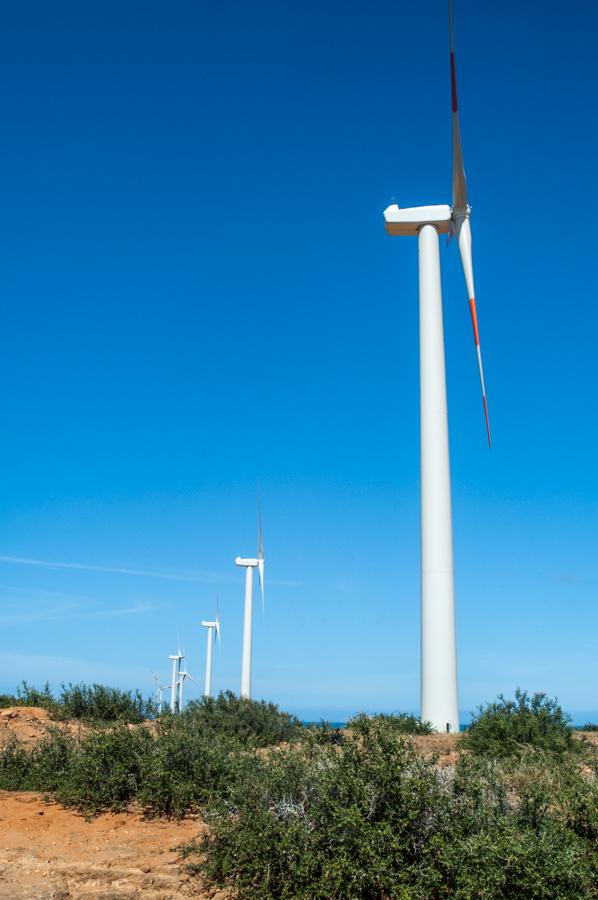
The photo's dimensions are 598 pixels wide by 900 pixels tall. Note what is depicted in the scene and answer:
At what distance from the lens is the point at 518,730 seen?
1895 cm

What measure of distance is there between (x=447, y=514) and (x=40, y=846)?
18515mm

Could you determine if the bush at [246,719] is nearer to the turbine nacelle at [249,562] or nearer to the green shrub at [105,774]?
the green shrub at [105,774]

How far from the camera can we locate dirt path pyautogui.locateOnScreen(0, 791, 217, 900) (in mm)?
8969

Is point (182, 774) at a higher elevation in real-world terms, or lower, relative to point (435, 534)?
lower

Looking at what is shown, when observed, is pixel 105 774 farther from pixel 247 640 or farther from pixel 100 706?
pixel 247 640

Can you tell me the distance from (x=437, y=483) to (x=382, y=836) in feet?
63.7

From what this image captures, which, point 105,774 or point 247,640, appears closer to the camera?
point 105,774

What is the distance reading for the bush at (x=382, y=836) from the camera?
765cm

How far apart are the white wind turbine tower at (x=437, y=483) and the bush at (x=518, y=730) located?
4449 mm

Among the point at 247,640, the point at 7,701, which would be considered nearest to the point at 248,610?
the point at 247,640

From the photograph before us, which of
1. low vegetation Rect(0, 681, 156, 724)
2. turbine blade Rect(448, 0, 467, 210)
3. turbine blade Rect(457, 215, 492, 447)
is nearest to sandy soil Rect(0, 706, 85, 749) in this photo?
low vegetation Rect(0, 681, 156, 724)

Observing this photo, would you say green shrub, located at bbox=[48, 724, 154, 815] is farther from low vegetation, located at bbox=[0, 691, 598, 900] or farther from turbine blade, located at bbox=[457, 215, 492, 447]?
turbine blade, located at bbox=[457, 215, 492, 447]

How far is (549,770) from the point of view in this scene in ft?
40.3

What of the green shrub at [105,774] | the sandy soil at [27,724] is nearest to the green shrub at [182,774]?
the green shrub at [105,774]
